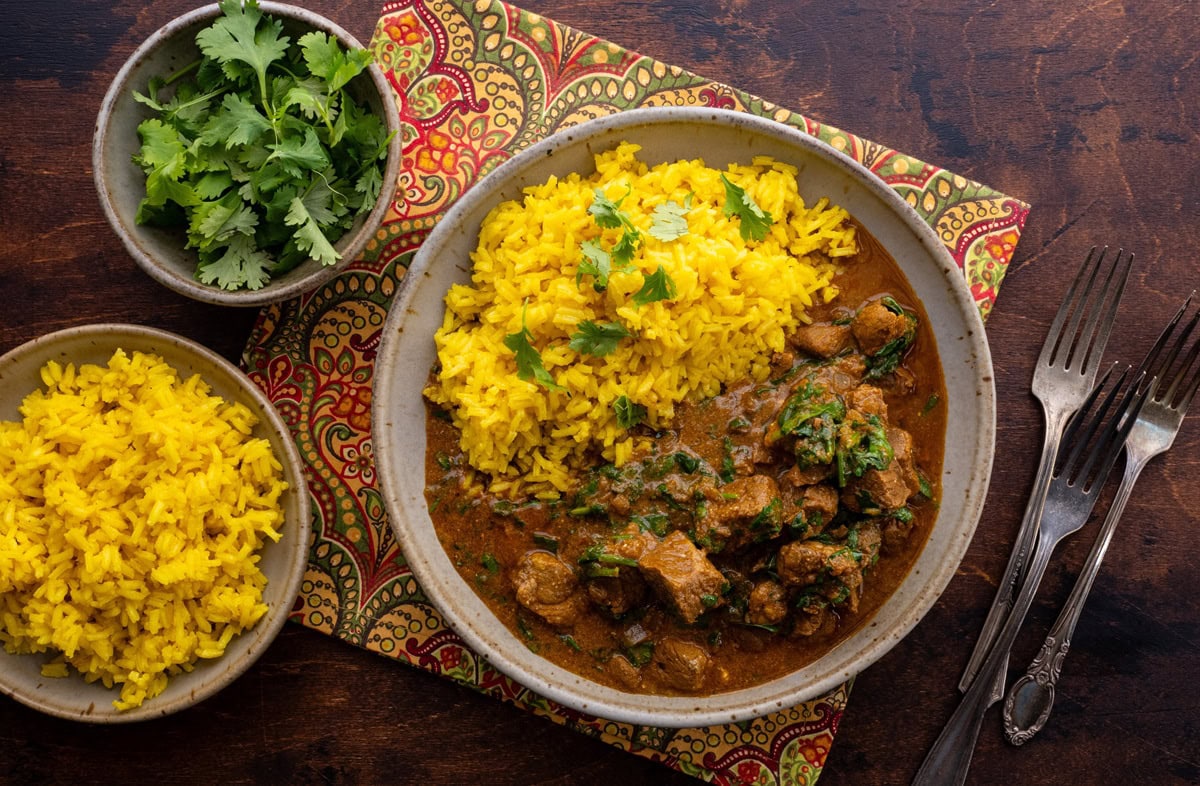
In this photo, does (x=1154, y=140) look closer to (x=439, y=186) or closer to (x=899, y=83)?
(x=899, y=83)

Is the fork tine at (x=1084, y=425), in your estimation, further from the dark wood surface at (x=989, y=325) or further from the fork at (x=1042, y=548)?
the dark wood surface at (x=989, y=325)

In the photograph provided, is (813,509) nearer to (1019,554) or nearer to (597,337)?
(597,337)

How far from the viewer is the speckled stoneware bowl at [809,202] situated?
9.82ft

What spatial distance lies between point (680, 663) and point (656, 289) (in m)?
1.34

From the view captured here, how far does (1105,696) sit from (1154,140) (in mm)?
2438

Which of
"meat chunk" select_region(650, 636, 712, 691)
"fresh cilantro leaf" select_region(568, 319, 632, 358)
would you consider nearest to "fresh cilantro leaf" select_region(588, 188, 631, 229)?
"fresh cilantro leaf" select_region(568, 319, 632, 358)

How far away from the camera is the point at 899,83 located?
12.0ft

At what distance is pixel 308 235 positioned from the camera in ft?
9.84

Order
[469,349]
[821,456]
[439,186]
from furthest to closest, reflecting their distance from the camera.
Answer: [439,186] → [469,349] → [821,456]

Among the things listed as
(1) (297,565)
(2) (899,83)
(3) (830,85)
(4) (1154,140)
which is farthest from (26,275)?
(4) (1154,140)

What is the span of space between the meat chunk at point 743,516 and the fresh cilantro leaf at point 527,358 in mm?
721

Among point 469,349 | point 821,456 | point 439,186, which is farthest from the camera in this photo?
point 439,186

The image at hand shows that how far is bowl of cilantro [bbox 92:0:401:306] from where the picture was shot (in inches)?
120

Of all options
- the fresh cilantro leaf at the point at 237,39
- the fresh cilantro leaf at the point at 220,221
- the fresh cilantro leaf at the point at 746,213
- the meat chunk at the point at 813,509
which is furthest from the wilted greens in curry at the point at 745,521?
the fresh cilantro leaf at the point at 237,39
